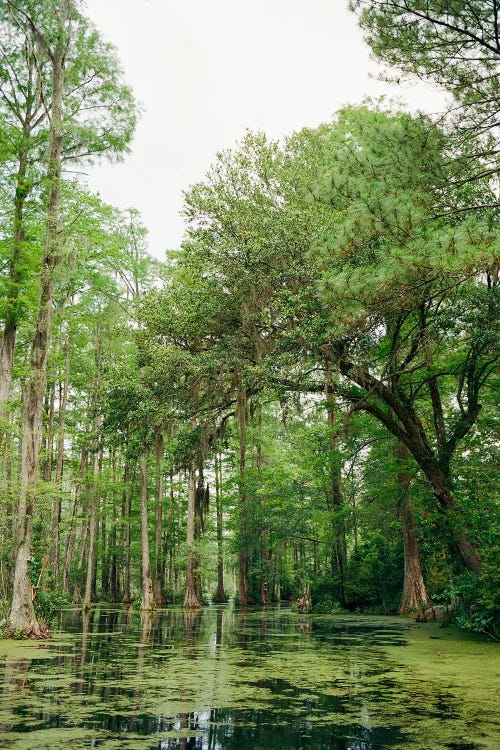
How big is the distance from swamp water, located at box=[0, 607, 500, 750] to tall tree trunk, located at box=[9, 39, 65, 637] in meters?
1.38

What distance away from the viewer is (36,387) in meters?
10.7

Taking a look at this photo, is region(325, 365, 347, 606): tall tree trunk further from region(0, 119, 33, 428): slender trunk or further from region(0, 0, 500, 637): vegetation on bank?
region(0, 119, 33, 428): slender trunk

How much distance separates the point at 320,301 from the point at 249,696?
261 inches

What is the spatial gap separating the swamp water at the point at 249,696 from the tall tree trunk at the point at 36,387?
1.38 meters

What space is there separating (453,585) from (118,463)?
25.4 metres

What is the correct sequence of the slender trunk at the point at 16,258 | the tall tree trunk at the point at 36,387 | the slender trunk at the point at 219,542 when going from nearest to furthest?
1. the tall tree trunk at the point at 36,387
2. the slender trunk at the point at 16,258
3. the slender trunk at the point at 219,542

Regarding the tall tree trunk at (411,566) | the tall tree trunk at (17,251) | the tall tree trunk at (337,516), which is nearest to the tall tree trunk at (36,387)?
the tall tree trunk at (17,251)

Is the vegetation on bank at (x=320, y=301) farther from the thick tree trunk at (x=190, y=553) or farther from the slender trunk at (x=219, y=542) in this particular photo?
the slender trunk at (x=219, y=542)

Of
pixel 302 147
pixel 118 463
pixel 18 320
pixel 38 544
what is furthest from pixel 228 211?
pixel 118 463

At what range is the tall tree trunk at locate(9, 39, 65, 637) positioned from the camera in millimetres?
9828

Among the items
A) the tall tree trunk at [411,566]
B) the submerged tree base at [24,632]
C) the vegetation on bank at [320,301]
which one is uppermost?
the vegetation on bank at [320,301]

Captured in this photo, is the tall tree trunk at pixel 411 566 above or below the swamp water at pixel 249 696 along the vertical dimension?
above

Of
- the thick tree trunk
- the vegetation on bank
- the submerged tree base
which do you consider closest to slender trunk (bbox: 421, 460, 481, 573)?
the vegetation on bank

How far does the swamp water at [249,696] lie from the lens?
3377 mm
